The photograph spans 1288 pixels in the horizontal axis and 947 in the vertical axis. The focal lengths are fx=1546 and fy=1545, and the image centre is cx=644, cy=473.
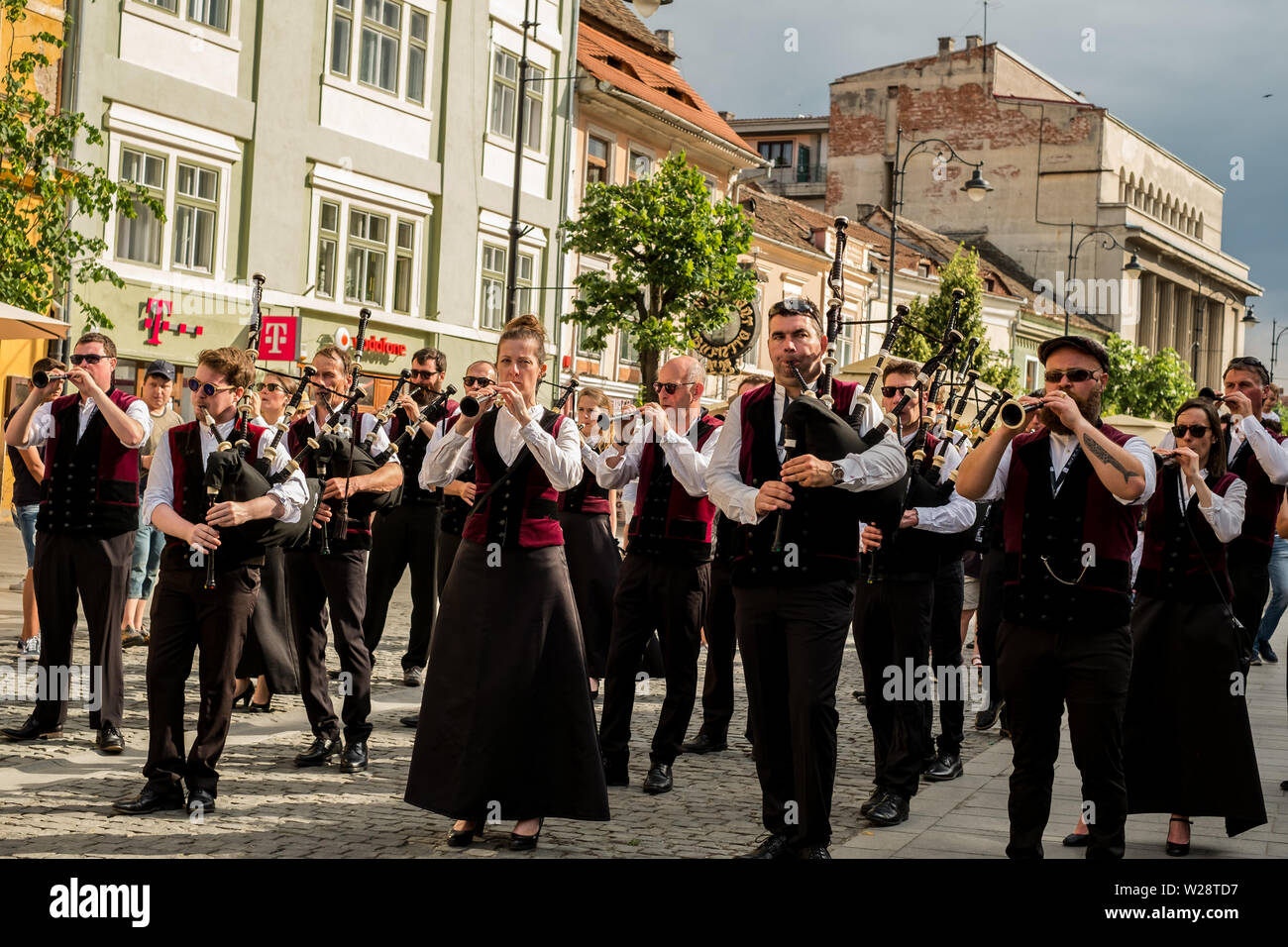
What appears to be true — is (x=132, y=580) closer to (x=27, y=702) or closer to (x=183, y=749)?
(x=27, y=702)

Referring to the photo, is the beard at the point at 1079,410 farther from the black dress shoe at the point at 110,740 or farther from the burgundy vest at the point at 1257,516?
the black dress shoe at the point at 110,740

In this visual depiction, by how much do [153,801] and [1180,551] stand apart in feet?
15.6

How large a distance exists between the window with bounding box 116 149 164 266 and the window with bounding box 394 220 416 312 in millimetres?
6245

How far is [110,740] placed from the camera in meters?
8.20

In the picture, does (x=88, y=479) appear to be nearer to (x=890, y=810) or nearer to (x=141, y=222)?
(x=890, y=810)

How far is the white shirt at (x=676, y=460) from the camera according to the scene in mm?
8031

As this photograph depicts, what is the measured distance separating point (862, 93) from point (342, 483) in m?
71.9

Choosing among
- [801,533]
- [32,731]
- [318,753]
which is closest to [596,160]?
[32,731]

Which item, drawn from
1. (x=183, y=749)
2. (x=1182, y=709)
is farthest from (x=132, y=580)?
(x=1182, y=709)

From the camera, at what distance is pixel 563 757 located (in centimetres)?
657

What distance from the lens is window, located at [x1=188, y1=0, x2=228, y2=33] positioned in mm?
23917

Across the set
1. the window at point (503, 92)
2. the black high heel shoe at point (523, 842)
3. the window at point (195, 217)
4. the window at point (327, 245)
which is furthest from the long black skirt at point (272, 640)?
the window at point (503, 92)

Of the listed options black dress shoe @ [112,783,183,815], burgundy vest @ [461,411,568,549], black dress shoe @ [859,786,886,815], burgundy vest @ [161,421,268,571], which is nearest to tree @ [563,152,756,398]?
black dress shoe @ [859,786,886,815]

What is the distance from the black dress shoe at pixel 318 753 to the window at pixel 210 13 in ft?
60.5
